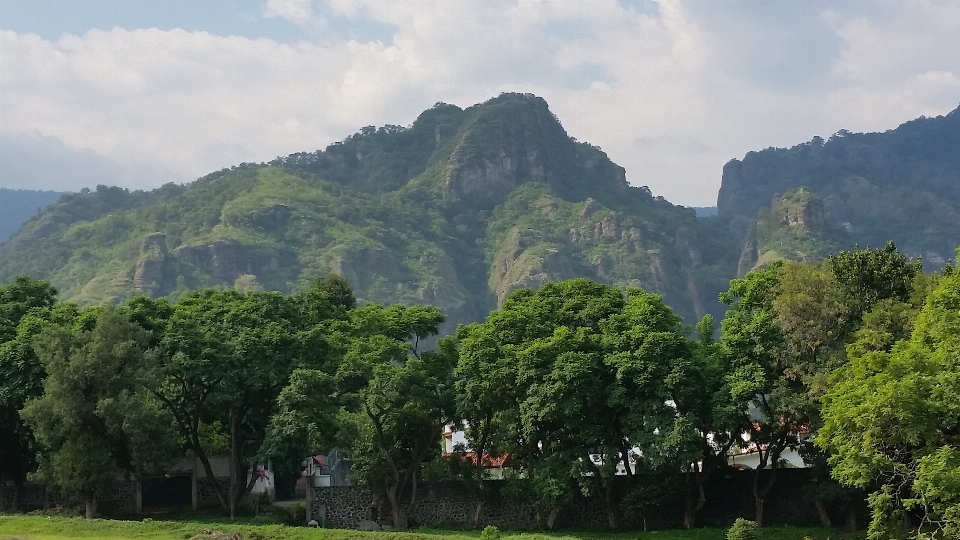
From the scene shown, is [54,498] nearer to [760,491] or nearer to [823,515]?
[760,491]

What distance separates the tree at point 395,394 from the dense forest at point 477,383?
83 mm

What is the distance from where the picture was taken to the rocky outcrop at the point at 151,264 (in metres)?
156

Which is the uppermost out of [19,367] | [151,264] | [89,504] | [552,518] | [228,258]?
[228,258]

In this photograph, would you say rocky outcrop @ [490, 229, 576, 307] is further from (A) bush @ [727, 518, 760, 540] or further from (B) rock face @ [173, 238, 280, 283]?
(A) bush @ [727, 518, 760, 540]

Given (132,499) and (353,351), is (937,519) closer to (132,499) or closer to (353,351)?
(353,351)

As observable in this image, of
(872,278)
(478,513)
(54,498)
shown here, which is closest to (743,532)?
(872,278)

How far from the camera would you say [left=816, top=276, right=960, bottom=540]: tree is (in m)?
25.7

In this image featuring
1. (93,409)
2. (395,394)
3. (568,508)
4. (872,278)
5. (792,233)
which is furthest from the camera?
(792,233)

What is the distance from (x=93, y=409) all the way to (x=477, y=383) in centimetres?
1301

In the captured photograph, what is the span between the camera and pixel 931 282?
1307 inches

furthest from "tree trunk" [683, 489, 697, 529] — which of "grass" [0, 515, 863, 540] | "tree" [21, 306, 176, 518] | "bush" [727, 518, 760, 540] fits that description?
"tree" [21, 306, 176, 518]

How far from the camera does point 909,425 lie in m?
26.2

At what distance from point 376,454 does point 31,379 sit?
12.7 m

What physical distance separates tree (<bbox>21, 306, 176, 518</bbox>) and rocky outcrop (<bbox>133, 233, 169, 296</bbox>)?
121220 millimetres
